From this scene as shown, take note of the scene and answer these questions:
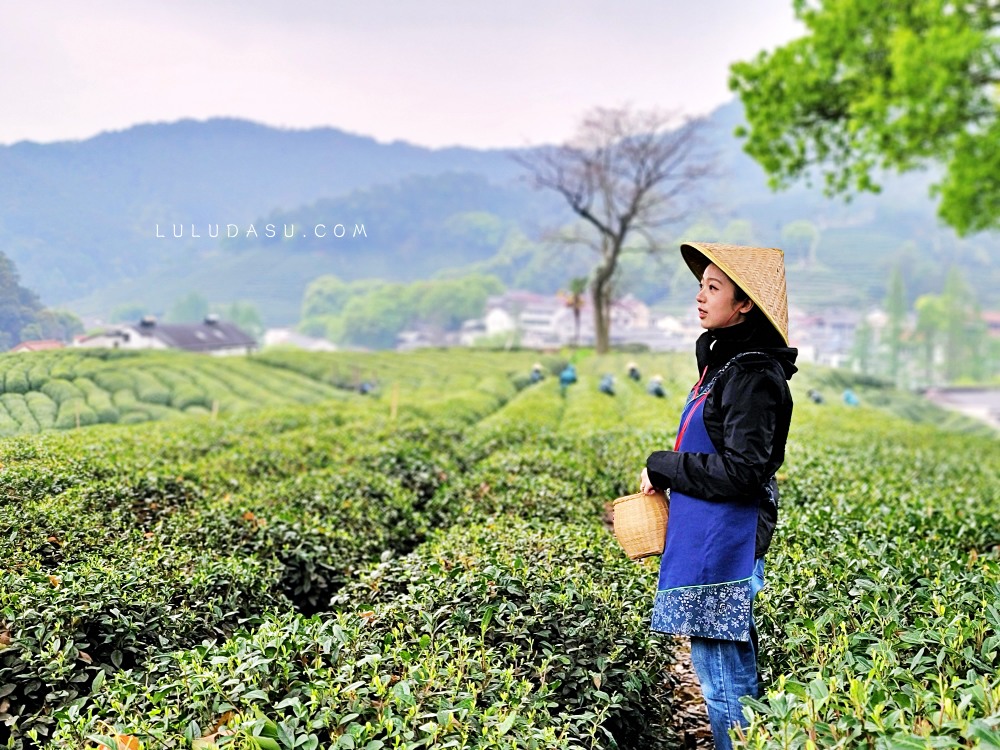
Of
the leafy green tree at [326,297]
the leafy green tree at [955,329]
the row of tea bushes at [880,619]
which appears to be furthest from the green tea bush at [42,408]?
the leafy green tree at [955,329]

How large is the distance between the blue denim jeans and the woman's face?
668 millimetres

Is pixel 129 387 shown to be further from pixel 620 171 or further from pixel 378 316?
pixel 620 171

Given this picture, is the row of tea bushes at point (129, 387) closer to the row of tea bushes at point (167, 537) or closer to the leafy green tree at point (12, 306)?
the leafy green tree at point (12, 306)

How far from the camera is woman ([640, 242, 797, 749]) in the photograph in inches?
81.2

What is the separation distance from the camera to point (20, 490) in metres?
3.39

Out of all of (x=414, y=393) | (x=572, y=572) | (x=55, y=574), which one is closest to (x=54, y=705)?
(x=55, y=574)

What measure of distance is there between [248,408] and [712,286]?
8432mm

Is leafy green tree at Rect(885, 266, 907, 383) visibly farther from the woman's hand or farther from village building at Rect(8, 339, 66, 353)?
the woman's hand

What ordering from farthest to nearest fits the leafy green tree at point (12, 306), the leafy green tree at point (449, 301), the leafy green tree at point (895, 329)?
the leafy green tree at point (895, 329) < the leafy green tree at point (449, 301) < the leafy green tree at point (12, 306)

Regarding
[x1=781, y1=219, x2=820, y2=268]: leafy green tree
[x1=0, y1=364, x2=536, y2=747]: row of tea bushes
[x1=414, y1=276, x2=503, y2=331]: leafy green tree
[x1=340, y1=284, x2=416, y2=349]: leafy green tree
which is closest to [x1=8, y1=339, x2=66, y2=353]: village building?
[x1=0, y1=364, x2=536, y2=747]: row of tea bushes

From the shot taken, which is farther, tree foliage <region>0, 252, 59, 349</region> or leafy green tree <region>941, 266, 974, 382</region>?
leafy green tree <region>941, 266, 974, 382</region>

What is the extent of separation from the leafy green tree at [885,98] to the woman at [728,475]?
838cm

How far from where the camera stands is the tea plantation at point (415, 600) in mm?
1864

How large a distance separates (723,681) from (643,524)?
1.48 ft
